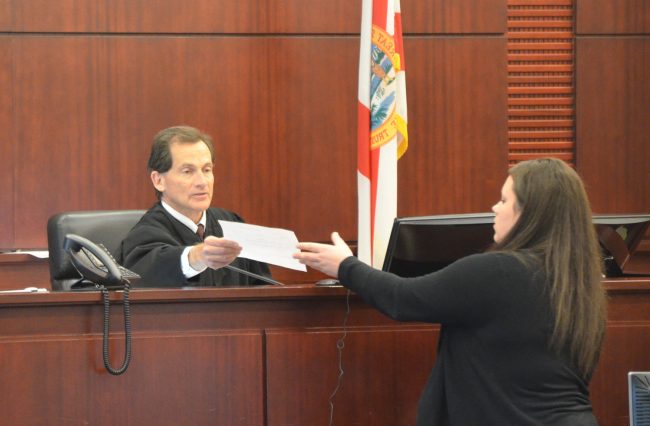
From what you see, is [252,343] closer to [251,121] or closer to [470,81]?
[251,121]

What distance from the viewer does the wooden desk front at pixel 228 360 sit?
106 inches

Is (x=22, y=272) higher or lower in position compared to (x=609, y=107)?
lower

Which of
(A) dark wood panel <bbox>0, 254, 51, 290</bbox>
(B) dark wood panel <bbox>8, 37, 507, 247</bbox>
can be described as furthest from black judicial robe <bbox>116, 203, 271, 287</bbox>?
(A) dark wood panel <bbox>0, 254, 51, 290</bbox>

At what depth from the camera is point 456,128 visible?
5.24 m

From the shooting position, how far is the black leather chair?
348 cm

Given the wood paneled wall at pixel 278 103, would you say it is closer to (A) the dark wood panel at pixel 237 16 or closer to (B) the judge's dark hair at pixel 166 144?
(A) the dark wood panel at pixel 237 16

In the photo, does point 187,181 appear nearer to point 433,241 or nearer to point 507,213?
point 433,241

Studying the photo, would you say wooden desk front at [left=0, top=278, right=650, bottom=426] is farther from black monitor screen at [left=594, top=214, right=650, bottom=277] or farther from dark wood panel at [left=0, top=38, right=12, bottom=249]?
dark wood panel at [left=0, top=38, right=12, bottom=249]

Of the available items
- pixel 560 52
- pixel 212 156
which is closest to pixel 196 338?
pixel 212 156

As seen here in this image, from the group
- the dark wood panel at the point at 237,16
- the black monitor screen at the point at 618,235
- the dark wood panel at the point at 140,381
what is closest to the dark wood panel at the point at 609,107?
the dark wood panel at the point at 237,16

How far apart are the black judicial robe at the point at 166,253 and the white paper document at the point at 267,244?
54 cm

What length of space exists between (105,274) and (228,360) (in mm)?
426

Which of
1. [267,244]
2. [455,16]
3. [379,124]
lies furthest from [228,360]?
[455,16]

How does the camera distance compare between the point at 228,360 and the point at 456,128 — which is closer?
the point at 228,360
